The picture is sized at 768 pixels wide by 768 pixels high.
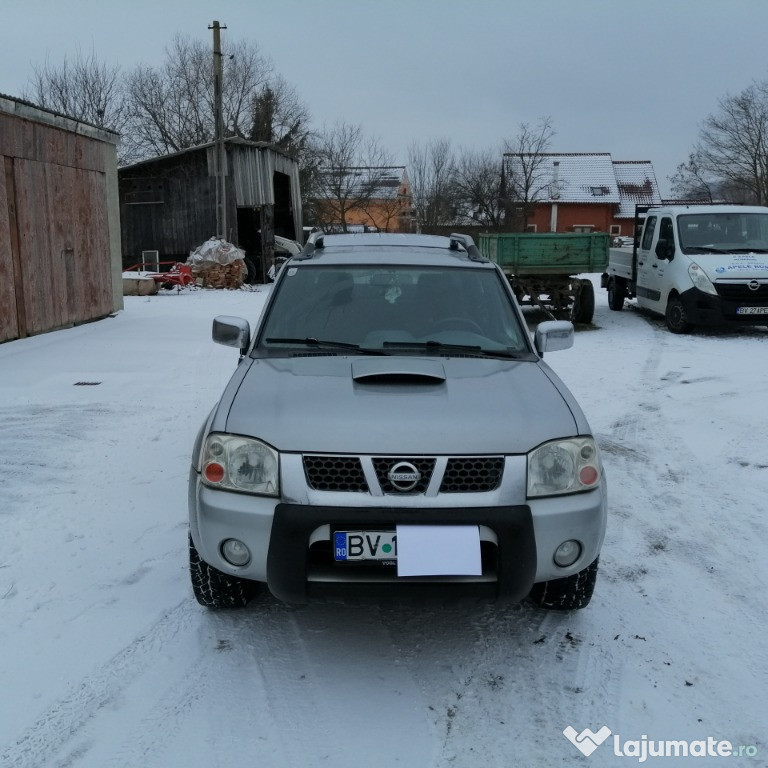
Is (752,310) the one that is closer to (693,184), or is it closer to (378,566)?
(378,566)

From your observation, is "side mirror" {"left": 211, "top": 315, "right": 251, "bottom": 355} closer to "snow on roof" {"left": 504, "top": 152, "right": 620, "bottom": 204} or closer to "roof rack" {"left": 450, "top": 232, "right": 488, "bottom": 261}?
"roof rack" {"left": 450, "top": 232, "right": 488, "bottom": 261}

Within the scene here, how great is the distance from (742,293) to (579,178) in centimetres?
4729

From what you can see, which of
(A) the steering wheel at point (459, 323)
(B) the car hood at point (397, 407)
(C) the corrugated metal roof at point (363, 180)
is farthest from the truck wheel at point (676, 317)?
(C) the corrugated metal roof at point (363, 180)

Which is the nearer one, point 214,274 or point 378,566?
point 378,566

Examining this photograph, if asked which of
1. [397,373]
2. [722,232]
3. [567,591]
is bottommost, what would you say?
[567,591]

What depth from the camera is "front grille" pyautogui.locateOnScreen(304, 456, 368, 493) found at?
3051mm

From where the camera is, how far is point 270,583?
3096mm

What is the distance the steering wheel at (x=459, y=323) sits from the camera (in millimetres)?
4395

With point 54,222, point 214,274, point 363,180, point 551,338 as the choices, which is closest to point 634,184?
point 363,180

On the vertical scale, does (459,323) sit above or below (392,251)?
below

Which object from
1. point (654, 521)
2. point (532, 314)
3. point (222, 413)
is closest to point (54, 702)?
point (222, 413)

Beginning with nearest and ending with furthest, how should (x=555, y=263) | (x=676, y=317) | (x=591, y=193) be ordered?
(x=676, y=317) → (x=555, y=263) → (x=591, y=193)

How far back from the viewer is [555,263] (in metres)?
14.2

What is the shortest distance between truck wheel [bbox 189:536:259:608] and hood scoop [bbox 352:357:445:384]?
1042 millimetres
